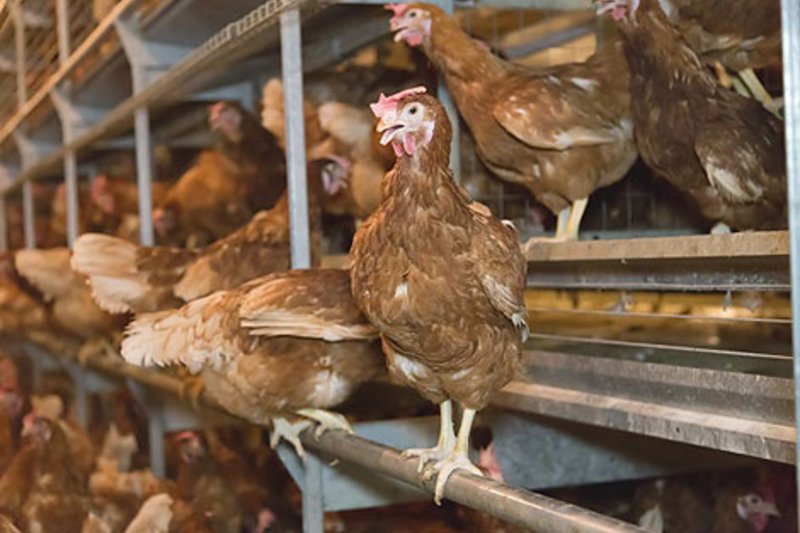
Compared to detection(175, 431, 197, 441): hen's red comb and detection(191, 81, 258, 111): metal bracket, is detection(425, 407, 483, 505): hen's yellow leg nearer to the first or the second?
detection(175, 431, 197, 441): hen's red comb

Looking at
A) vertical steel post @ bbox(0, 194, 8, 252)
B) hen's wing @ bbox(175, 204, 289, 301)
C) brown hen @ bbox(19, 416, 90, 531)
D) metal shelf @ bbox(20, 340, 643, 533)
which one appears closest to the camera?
metal shelf @ bbox(20, 340, 643, 533)

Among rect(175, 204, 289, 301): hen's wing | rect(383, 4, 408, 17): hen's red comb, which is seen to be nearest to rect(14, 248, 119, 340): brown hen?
rect(175, 204, 289, 301): hen's wing

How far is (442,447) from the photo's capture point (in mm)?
1645

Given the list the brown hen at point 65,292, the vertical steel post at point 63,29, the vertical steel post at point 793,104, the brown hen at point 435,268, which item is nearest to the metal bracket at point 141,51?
the vertical steel post at point 63,29

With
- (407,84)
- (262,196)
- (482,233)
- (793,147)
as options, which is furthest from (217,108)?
(793,147)

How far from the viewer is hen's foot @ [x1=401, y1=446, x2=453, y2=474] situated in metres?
1.59

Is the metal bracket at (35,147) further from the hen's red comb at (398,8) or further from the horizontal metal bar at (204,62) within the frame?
the hen's red comb at (398,8)

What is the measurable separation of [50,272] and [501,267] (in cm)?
263

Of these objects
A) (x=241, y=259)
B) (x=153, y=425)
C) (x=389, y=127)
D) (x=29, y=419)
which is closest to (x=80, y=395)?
(x=153, y=425)

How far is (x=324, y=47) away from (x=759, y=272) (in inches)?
50.8

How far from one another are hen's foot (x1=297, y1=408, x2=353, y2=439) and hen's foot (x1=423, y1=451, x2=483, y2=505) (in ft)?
1.33

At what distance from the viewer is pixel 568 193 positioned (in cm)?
209

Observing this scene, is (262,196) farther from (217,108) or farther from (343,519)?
(343,519)

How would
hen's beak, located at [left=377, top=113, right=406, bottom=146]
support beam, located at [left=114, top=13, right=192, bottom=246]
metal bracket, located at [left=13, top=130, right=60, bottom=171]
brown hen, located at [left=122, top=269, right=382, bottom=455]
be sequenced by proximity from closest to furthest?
hen's beak, located at [left=377, top=113, right=406, bottom=146] → brown hen, located at [left=122, top=269, right=382, bottom=455] → support beam, located at [left=114, top=13, right=192, bottom=246] → metal bracket, located at [left=13, top=130, right=60, bottom=171]
